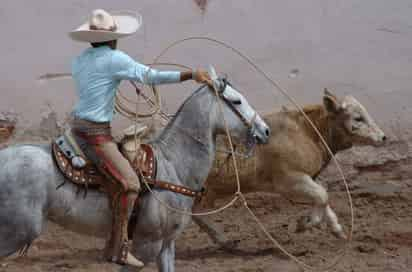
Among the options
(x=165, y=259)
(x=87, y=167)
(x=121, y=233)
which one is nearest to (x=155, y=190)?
(x=121, y=233)

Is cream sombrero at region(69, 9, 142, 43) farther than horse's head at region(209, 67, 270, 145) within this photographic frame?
No

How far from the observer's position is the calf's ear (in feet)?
23.5

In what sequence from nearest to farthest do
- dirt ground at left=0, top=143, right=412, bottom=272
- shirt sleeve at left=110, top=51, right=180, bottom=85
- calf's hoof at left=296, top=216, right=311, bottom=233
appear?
shirt sleeve at left=110, top=51, right=180, bottom=85 → dirt ground at left=0, top=143, right=412, bottom=272 → calf's hoof at left=296, top=216, right=311, bottom=233

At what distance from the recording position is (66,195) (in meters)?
4.96

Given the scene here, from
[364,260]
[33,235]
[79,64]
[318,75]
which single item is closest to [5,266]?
[33,235]

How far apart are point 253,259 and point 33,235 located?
8.40 feet

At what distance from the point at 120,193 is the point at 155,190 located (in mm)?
242

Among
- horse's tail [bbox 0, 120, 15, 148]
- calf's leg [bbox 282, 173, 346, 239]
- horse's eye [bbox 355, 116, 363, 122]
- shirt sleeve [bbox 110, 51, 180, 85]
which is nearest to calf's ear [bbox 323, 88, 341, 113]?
horse's eye [bbox 355, 116, 363, 122]

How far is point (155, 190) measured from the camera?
5.07 meters

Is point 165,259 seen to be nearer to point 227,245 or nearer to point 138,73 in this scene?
point 138,73

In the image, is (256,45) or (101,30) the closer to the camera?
(101,30)

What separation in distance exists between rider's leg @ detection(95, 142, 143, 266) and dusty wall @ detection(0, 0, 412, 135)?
3428 millimetres

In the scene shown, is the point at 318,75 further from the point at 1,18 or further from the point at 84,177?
the point at 84,177

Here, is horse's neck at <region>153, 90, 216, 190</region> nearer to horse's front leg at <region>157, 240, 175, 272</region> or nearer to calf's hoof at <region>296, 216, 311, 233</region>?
horse's front leg at <region>157, 240, 175, 272</region>
